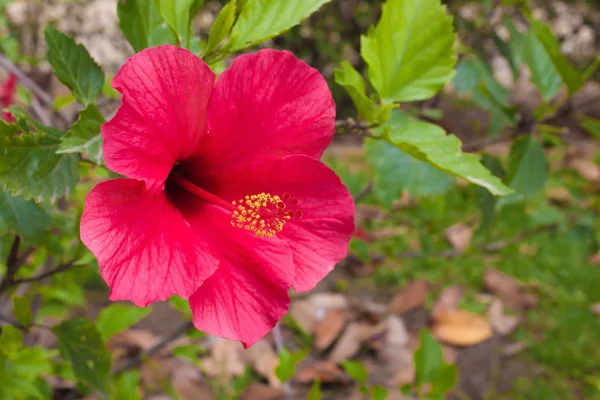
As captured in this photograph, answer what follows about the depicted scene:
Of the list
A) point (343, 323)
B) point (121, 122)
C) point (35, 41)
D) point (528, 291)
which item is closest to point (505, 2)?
point (121, 122)

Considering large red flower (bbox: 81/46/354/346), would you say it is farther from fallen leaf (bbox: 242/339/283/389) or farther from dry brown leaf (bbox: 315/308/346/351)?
dry brown leaf (bbox: 315/308/346/351)

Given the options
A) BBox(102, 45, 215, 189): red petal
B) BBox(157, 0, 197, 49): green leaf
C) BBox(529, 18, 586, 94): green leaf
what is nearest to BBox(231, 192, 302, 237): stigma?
BBox(102, 45, 215, 189): red petal

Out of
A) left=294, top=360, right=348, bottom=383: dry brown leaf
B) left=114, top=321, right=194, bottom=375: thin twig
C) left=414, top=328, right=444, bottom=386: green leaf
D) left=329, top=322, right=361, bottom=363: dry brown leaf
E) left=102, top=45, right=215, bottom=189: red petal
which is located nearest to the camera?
left=102, top=45, right=215, bottom=189: red petal

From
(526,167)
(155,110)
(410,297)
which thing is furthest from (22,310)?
(410,297)

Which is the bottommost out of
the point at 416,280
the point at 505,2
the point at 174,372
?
the point at 416,280

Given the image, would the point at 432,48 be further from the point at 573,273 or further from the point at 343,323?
the point at 573,273

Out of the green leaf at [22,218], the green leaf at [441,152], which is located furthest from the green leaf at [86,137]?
the green leaf at [441,152]
